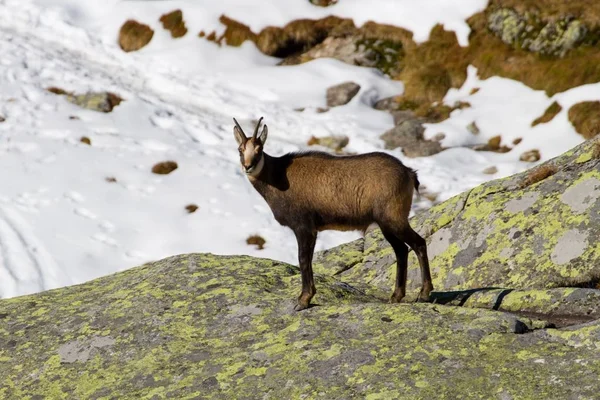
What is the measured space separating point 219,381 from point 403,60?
3533 centimetres

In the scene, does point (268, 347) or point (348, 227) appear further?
point (348, 227)

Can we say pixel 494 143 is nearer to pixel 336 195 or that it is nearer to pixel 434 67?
pixel 434 67

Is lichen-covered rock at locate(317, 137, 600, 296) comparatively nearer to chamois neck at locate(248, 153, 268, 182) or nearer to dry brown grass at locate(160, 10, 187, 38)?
chamois neck at locate(248, 153, 268, 182)

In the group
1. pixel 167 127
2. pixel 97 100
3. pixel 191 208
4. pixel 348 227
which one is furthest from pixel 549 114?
pixel 348 227

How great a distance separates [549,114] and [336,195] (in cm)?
2697

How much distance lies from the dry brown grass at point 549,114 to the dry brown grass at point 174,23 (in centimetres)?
2180

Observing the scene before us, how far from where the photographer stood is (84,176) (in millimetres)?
31766

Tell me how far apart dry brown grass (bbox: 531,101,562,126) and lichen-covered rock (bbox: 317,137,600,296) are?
2170 cm

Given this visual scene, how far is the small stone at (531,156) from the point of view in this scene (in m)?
32.7

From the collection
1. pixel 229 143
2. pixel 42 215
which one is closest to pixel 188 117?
pixel 229 143

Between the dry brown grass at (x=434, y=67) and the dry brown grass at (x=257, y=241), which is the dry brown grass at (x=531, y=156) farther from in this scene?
the dry brown grass at (x=257, y=241)

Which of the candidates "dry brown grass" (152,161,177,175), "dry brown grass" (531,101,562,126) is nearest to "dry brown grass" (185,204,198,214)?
"dry brown grass" (152,161,177,175)

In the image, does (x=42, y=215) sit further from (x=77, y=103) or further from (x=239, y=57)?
(x=239, y=57)

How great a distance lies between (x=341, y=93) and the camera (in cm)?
3972
